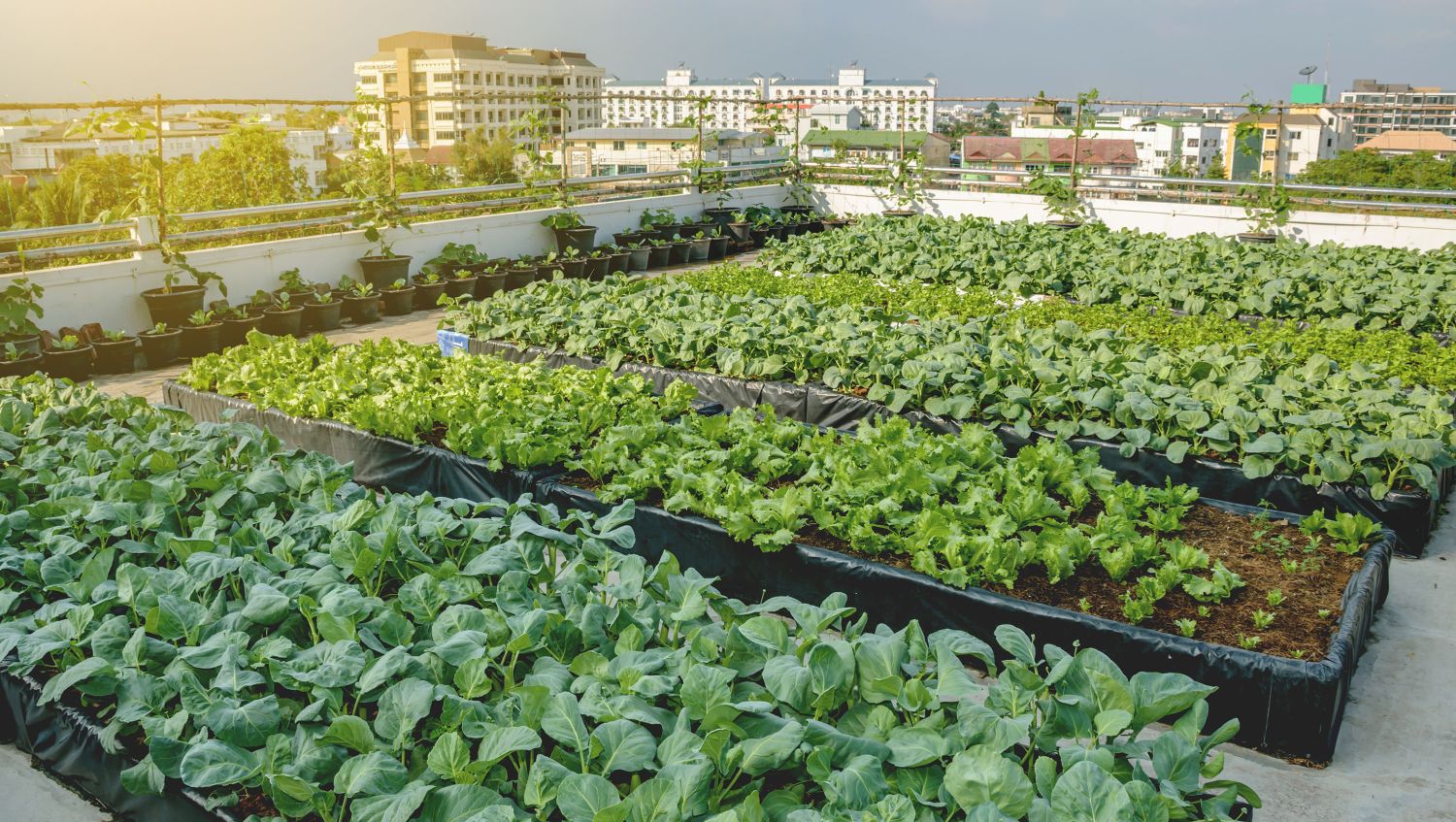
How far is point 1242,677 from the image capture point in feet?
10.8

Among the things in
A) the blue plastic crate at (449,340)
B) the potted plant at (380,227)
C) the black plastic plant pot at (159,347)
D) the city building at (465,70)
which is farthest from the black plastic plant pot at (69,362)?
the city building at (465,70)

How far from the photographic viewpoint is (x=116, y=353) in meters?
8.10

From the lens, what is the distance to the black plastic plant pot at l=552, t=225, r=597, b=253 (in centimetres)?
1251

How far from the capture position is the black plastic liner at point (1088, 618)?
3238 mm

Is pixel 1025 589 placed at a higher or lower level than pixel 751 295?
lower

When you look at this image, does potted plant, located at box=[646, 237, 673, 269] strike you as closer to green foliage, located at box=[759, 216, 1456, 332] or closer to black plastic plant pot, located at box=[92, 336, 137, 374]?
green foliage, located at box=[759, 216, 1456, 332]

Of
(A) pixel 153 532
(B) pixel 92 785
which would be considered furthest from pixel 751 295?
(B) pixel 92 785

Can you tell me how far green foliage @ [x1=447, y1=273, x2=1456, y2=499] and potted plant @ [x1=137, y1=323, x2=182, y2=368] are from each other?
278 cm

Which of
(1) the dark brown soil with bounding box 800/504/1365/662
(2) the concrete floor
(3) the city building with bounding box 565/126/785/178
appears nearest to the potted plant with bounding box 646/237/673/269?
(3) the city building with bounding box 565/126/785/178

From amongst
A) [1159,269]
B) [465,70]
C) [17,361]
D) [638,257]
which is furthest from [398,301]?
[465,70]

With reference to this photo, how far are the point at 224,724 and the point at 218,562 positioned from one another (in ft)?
2.85

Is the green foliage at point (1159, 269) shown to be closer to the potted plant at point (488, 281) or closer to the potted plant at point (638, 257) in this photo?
the potted plant at point (638, 257)

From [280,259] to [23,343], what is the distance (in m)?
2.70

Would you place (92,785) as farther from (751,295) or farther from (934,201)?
(934,201)
